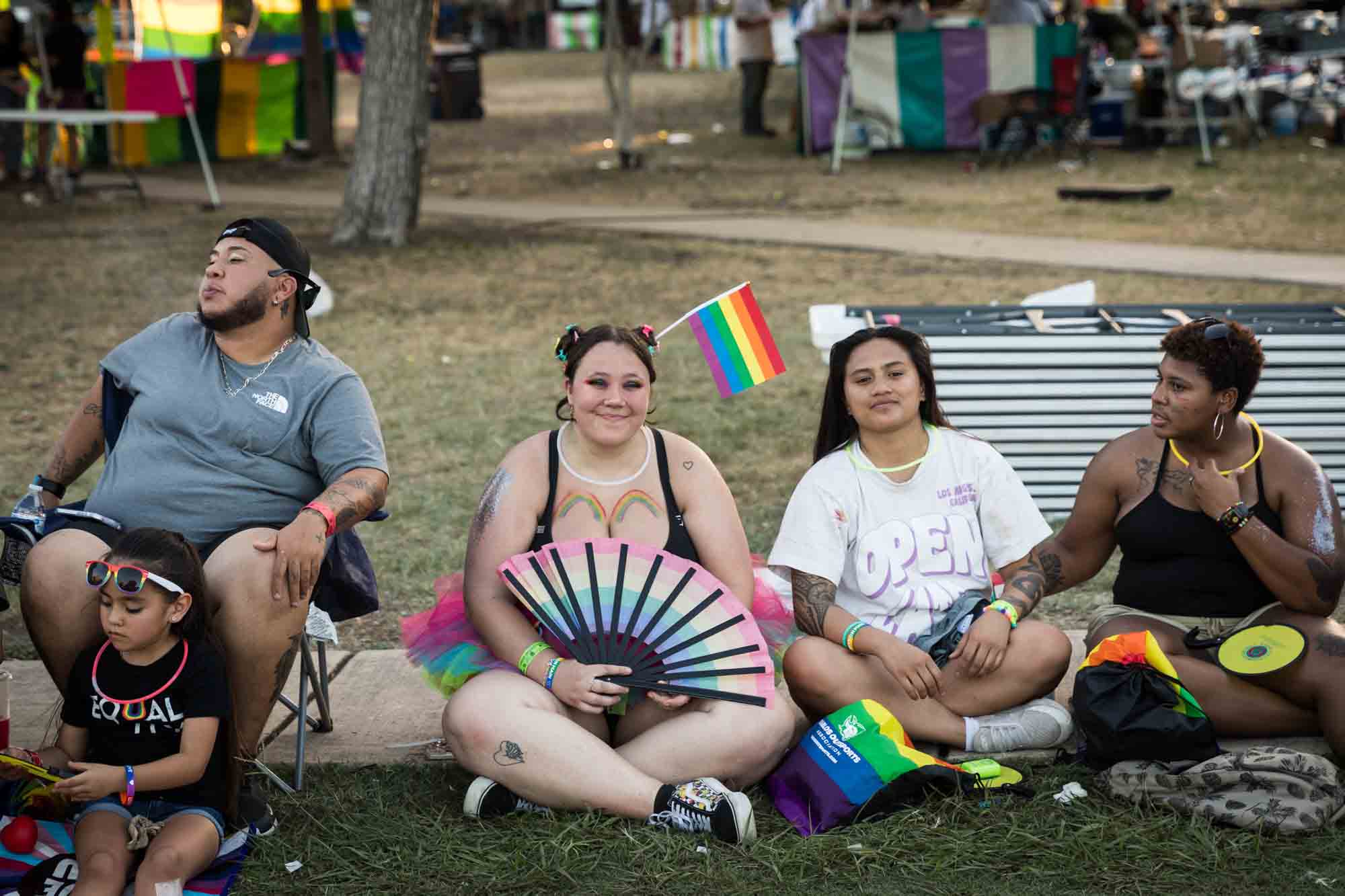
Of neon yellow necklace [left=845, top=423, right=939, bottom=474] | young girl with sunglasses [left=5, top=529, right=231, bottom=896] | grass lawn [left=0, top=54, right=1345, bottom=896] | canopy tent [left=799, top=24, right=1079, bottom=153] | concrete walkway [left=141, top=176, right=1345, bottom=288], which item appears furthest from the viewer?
canopy tent [left=799, top=24, right=1079, bottom=153]

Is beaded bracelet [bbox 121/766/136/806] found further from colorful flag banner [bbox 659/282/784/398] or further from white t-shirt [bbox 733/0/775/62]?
white t-shirt [bbox 733/0/775/62]

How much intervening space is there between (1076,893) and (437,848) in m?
1.37

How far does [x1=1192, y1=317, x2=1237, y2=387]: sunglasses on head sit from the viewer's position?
3643mm

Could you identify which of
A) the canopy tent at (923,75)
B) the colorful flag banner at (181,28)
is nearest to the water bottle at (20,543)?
the canopy tent at (923,75)

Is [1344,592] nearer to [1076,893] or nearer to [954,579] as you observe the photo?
[954,579]

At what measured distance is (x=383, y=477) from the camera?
144 inches

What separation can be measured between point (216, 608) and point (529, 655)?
71cm

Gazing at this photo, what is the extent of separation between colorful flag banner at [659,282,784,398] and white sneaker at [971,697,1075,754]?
1.11 meters

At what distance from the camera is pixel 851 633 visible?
362 cm

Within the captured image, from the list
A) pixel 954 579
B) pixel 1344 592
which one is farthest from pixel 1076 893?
pixel 1344 592

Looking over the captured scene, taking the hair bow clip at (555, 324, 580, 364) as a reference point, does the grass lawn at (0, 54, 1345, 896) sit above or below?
below

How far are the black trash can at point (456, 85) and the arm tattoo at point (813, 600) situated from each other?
2157 cm

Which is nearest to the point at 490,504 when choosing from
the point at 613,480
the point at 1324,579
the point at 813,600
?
the point at 613,480

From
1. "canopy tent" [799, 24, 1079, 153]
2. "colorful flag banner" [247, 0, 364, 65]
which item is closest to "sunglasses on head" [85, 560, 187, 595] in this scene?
"canopy tent" [799, 24, 1079, 153]
